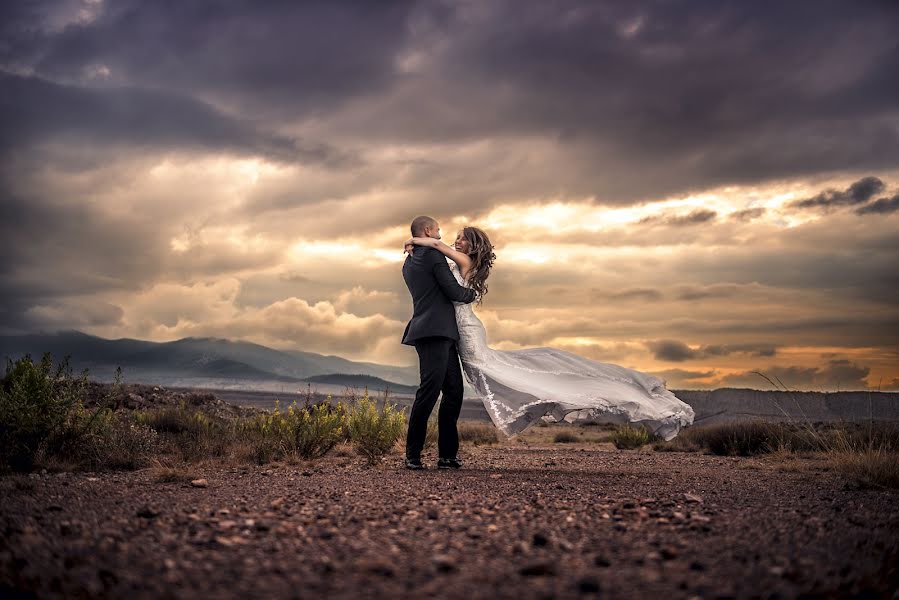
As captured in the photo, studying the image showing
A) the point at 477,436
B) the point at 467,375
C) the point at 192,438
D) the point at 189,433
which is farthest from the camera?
the point at 477,436

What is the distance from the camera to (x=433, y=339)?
8320 mm

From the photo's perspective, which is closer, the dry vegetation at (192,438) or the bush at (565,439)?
the dry vegetation at (192,438)

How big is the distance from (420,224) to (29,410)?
4.94 m

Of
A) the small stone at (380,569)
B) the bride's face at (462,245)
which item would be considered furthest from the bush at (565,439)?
the small stone at (380,569)

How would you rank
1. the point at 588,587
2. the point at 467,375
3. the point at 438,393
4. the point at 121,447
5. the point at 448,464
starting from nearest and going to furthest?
the point at 588,587 < the point at 438,393 < the point at 448,464 < the point at 467,375 < the point at 121,447

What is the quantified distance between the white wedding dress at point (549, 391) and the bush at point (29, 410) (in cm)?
480

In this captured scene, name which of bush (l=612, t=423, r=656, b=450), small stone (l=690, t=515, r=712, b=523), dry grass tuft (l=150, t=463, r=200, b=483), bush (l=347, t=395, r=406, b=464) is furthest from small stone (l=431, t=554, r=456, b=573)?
bush (l=612, t=423, r=656, b=450)

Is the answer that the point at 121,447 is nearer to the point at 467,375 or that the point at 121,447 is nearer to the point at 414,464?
the point at 414,464

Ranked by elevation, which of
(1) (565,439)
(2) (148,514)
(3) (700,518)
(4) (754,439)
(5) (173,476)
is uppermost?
(4) (754,439)

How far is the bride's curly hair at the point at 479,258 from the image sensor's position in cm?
862

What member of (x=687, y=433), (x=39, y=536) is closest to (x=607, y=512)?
(x=39, y=536)

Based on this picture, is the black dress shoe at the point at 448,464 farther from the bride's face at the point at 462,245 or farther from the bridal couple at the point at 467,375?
the bride's face at the point at 462,245

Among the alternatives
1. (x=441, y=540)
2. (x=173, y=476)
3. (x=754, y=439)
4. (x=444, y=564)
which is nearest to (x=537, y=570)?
(x=444, y=564)

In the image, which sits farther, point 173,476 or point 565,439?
point 565,439
